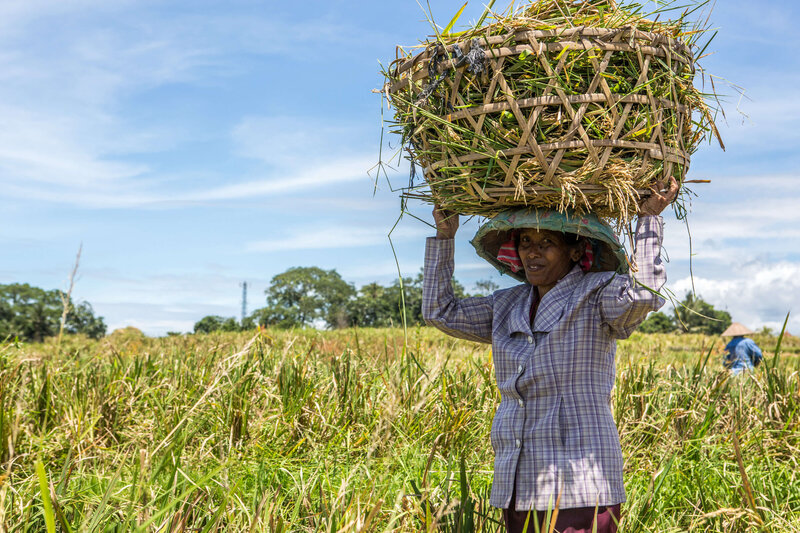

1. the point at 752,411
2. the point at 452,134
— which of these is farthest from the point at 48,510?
the point at 752,411

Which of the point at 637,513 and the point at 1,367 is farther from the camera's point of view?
the point at 1,367

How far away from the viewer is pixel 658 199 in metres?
2.35

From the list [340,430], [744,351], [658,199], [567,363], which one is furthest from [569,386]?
[744,351]

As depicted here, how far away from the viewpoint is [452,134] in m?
2.22

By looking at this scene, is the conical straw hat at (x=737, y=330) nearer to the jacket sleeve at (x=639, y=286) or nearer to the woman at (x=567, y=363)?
the woman at (x=567, y=363)

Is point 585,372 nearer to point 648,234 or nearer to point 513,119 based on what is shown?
point 648,234

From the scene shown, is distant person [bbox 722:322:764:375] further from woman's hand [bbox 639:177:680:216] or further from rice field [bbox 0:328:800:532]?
woman's hand [bbox 639:177:680:216]

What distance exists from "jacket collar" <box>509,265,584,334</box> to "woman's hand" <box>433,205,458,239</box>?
0.43 meters

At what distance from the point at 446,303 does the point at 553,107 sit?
0.93 metres

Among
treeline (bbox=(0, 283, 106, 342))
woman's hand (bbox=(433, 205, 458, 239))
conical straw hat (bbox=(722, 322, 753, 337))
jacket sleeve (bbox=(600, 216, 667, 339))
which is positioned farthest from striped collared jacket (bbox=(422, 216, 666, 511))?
treeline (bbox=(0, 283, 106, 342))

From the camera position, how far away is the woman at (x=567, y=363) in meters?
2.27

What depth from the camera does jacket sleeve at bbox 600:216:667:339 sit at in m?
2.23

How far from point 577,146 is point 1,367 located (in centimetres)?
375

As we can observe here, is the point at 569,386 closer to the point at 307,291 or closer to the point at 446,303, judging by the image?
the point at 446,303
